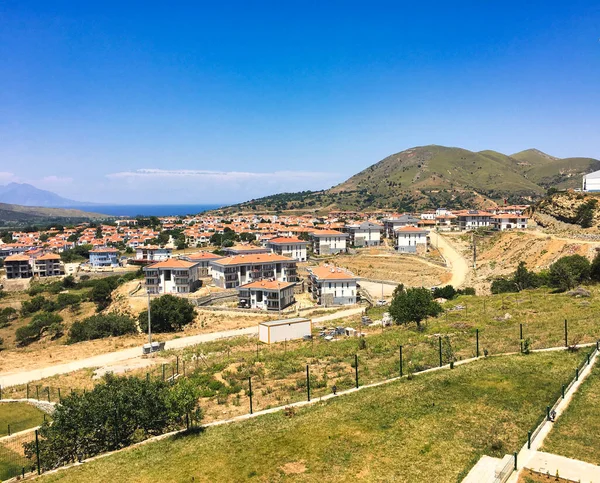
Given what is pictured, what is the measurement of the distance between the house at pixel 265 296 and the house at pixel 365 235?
4467cm

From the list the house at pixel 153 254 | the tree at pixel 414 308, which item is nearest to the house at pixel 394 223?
the house at pixel 153 254

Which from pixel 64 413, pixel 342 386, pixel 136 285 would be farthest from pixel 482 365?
pixel 136 285

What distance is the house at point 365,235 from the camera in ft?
330

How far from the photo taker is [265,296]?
186 ft

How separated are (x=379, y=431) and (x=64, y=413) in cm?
1157

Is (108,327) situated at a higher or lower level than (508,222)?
lower

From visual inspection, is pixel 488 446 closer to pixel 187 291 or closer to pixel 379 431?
pixel 379 431

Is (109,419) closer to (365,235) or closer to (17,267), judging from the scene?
(365,235)

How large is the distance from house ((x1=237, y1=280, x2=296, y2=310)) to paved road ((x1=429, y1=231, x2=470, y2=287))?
23771 millimetres

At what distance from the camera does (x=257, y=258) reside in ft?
225

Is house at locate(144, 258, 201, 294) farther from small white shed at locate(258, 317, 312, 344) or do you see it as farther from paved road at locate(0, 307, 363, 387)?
small white shed at locate(258, 317, 312, 344)

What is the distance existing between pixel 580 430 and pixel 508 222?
91.5m

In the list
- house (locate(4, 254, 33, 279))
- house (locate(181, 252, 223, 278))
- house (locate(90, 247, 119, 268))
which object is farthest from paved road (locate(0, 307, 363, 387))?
house (locate(4, 254, 33, 279))

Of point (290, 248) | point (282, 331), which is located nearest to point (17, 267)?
point (290, 248)
